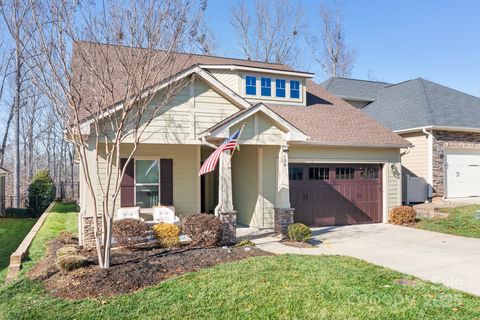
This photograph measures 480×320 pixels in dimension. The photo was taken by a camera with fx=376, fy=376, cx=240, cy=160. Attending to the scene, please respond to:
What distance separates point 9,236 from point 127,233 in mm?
6432

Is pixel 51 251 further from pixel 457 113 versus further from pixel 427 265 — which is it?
pixel 457 113

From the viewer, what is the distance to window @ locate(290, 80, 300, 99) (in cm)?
1549

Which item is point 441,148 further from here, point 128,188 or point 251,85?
point 128,188

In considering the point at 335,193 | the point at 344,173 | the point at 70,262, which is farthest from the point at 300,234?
the point at 70,262

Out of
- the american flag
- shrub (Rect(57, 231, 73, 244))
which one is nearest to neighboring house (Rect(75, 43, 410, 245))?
the american flag

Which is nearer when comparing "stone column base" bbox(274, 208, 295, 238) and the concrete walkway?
the concrete walkway

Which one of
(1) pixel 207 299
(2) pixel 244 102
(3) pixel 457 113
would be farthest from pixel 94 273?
(3) pixel 457 113

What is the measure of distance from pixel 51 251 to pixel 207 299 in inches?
212

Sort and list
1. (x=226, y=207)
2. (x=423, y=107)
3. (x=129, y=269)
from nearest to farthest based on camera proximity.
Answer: (x=129, y=269), (x=226, y=207), (x=423, y=107)

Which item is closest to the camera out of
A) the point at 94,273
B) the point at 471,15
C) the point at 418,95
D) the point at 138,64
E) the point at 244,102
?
the point at 94,273

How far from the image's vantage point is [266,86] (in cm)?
1509

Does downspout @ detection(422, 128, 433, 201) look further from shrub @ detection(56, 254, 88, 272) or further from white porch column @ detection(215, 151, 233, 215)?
shrub @ detection(56, 254, 88, 272)

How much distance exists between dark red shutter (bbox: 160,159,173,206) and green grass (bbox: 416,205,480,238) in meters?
8.76

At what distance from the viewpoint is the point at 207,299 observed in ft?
19.0
